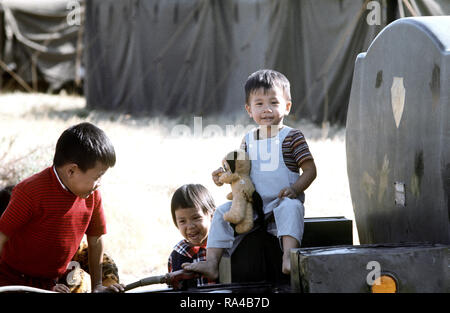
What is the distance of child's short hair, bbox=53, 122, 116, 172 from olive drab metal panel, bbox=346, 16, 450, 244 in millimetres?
1203

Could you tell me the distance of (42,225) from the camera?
2992mm

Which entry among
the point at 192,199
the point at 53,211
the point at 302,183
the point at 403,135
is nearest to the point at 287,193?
the point at 302,183

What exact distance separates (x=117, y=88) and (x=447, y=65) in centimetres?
1301

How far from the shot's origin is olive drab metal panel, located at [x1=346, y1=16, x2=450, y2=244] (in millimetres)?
2398

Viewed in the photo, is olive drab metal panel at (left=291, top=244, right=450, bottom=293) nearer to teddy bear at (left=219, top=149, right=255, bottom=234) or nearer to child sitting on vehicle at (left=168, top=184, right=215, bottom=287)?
teddy bear at (left=219, top=149, right=255, bottom=234)

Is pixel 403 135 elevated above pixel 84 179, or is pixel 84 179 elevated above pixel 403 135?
pixel 403 135

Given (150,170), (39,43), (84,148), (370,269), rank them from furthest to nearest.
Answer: (39,43) < (150,170) < (84,148) < (370,269)

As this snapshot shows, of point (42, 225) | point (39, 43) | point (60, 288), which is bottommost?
point (60, 288)

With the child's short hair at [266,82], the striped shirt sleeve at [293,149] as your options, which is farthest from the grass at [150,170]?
the child's short hair at [266,82]

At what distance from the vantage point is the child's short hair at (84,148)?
116 inches

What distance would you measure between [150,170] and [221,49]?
5.80 metres

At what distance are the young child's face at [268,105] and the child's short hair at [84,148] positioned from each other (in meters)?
0.72

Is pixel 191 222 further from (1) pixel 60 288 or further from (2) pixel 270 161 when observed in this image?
(1) pixel 60 288

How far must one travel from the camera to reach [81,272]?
10.8 feet
